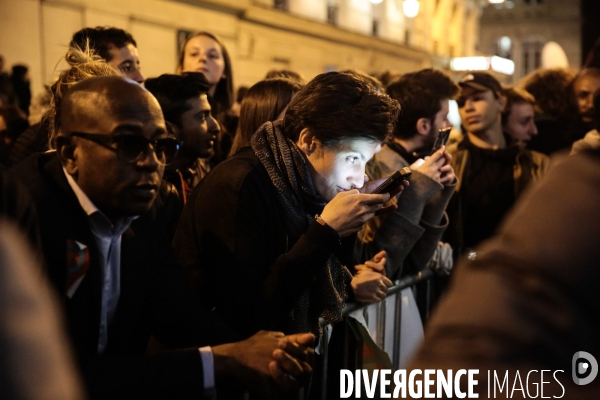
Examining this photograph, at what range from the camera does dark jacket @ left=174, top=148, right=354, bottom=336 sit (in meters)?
2.86

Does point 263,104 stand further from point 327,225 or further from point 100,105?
point 100,105

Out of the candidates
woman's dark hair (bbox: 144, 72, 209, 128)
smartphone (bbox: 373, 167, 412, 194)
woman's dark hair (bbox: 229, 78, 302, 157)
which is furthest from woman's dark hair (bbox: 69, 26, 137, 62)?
smartphone (bbox: 373, 167, 412, 194)

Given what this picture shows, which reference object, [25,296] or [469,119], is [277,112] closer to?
[469,119]

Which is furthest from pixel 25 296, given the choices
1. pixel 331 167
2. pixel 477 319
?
pixel 331 167

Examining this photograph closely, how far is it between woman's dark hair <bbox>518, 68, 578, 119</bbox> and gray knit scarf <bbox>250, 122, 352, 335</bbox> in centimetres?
487

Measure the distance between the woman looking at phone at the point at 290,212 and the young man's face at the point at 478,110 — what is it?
2.61 metres

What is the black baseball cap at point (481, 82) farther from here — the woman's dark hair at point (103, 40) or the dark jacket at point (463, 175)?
the woman's dark hair at point (103, 40)

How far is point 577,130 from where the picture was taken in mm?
6586

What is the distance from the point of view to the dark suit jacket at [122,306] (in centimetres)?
222

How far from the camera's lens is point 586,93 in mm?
6664

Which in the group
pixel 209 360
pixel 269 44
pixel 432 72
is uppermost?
pixel 269 44

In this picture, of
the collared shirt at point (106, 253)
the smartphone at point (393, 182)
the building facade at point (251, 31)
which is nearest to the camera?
the collared shirt at point (106, 253)

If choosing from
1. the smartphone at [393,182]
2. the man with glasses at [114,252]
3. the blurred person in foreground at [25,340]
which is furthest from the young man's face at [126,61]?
the blurred person in foreground at [25,340]

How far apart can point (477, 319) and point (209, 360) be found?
1598 mm
